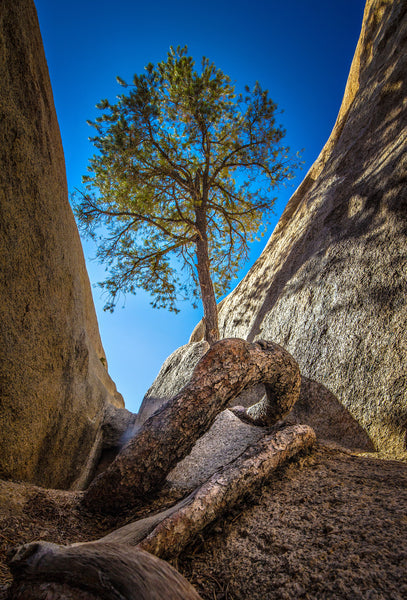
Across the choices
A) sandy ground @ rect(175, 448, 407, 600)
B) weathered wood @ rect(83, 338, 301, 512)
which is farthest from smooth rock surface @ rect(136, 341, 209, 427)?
sandy ground @ rect(175, 448, 407, 600)

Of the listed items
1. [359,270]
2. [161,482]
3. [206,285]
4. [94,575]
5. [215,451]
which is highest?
[206,285]

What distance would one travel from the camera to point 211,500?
1.76 m

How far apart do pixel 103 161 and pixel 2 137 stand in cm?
586

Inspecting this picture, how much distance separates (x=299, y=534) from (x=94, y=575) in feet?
3.45

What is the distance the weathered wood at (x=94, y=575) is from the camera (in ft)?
3.62

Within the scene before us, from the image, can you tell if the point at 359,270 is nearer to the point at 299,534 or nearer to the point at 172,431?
the point at 172,431

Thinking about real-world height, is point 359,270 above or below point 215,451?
above

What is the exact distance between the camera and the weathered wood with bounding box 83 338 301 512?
238cm

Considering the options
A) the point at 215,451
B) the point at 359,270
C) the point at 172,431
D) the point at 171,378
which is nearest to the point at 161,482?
the point at 172,431

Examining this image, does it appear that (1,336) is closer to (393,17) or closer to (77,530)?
(77,530)

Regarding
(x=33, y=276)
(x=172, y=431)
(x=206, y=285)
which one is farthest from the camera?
(x=206, y=285)

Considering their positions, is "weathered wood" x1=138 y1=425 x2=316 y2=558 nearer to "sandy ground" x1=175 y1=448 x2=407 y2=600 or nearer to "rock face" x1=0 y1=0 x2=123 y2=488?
"sandy ground" x1=175 y1=448 x2=407 y2=600

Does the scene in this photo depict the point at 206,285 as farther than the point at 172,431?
Yes

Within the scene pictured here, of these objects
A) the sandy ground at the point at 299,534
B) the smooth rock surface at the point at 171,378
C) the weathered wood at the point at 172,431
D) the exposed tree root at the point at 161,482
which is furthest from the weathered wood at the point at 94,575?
the smooth rock surface at the point at 171,378
